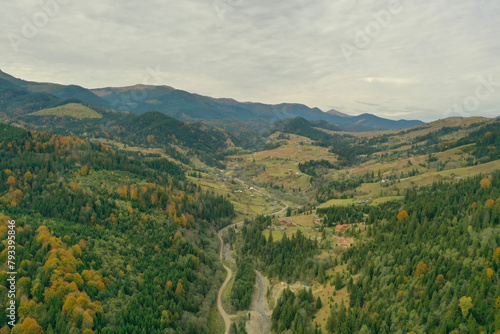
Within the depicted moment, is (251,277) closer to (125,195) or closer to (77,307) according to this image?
(77,307)

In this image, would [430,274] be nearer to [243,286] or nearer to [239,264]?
[243,286]

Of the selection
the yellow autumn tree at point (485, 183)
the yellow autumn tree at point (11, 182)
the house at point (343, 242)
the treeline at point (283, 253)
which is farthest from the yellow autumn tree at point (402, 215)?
the yellow autumn tree at point (11, 182)

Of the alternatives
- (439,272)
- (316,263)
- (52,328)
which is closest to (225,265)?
(316,263)

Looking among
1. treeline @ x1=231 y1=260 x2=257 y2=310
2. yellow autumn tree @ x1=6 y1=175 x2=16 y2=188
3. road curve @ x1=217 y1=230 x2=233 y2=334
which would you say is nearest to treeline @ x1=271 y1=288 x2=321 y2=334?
treeline @ x1=231 y1=260 x2=257 y2=310

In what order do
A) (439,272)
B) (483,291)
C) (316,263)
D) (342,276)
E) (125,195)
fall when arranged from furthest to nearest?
(125,195), (316,263), (342,276), (439,272), (483,291)

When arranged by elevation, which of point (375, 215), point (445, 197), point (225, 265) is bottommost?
point (225, 265)

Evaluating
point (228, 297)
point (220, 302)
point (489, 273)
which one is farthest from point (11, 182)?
point (489, 273)
